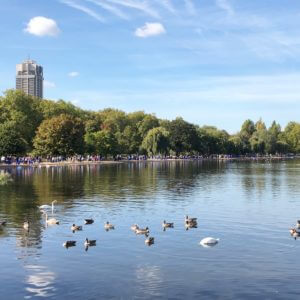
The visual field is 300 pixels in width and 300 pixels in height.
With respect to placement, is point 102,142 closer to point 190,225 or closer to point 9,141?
point 9,141

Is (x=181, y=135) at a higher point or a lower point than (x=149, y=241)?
higher

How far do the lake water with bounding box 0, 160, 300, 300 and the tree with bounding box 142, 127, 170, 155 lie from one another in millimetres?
116560

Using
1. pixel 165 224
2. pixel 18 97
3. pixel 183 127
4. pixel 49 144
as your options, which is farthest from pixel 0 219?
pixel 183 127

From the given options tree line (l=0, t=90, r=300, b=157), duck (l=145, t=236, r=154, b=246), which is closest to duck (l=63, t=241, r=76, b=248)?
duck (l=145, t=236, r=154, b=246)

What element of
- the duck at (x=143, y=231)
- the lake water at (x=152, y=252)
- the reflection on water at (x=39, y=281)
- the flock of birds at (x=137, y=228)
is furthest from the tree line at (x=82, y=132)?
A: the reflection on water at (x=39, y=281)

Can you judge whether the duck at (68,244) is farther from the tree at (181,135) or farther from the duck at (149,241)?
the tree at (181,135)

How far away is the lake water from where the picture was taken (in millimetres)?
19266

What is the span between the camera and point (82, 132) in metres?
123

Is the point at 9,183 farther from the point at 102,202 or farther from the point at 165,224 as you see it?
the point at 165,224

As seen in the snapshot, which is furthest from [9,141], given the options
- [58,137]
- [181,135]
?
[181,135]

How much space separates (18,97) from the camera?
128500 mm

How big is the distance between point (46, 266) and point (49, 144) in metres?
97.0

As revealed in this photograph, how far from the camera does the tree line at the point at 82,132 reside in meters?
116

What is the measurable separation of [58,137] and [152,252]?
9490 cm
